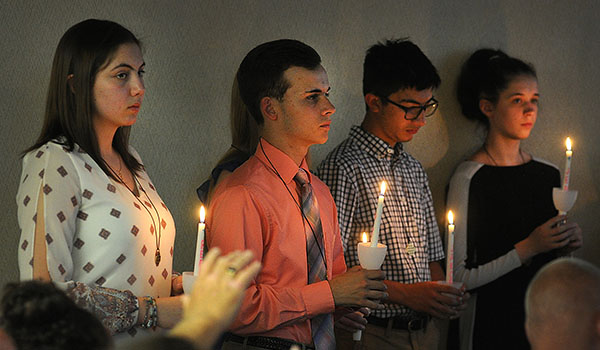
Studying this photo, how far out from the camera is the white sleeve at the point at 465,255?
10.6 feet

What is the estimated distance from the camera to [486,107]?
11.4ft

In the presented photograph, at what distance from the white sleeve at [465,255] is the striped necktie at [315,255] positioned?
110cm

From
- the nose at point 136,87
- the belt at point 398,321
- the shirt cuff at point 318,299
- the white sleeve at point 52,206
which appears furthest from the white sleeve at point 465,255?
the white sleeve at point 52,206

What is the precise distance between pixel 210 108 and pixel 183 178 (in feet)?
0.98

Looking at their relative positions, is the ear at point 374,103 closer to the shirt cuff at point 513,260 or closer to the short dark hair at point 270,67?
the short dark hair at point 270,67

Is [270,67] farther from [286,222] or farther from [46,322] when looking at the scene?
[46,322]

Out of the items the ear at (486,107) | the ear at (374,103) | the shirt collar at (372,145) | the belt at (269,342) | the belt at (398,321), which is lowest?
the belt at (398,321)

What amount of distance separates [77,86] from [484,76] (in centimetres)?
206

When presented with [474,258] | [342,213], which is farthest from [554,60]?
[342,213]

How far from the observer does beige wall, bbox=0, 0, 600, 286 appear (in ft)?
8.63

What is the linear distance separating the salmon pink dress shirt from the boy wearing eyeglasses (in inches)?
17.1

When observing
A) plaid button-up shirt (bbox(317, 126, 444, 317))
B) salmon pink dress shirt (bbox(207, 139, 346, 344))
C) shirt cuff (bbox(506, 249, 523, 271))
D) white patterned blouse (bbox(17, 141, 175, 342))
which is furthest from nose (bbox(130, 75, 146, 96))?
shirt cuff (bbox(506, 249, 523, 271))

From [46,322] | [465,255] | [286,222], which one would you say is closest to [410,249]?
[465,255]

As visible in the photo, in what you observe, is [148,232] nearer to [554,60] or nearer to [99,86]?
[99,86]
